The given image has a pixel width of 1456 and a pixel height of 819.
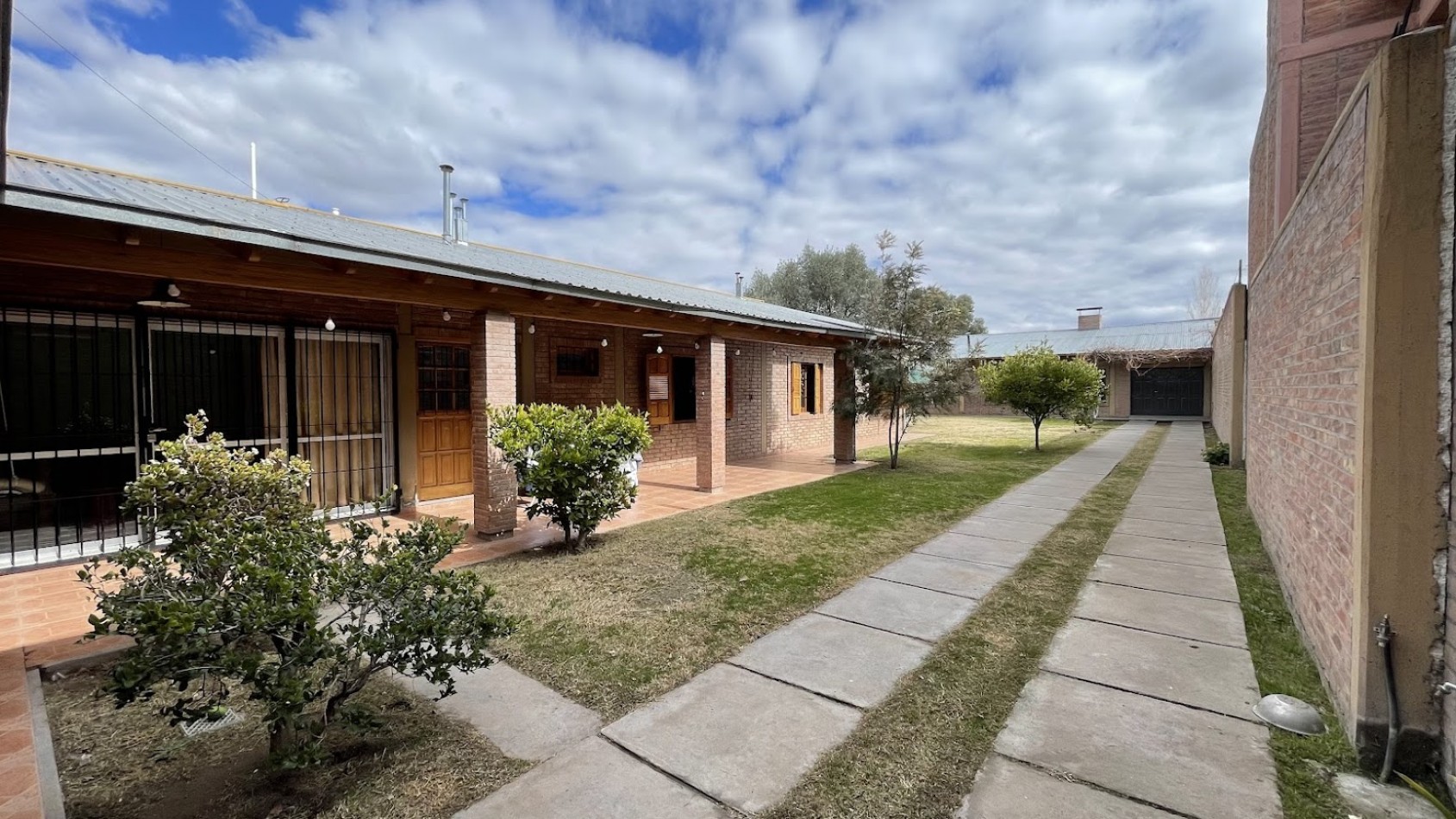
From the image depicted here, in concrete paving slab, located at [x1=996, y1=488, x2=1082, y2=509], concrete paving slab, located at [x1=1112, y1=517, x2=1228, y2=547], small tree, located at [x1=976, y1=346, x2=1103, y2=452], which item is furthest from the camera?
small tree, located at [x1=976, y1=346, x2=1103, y2=452]

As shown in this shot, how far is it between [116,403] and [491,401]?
351 cm

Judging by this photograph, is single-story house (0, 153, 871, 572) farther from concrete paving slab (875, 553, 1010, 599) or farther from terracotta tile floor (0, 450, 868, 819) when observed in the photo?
concrete paving slab (875, 553, 1010, 599)

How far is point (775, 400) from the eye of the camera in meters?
14.3

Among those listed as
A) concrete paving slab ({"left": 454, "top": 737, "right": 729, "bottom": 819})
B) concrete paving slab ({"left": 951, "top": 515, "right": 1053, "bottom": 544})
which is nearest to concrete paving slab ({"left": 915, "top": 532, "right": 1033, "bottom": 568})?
concrete paving slab ({"left": 951, "top": 515, "right": 1053, "bottom": 544})

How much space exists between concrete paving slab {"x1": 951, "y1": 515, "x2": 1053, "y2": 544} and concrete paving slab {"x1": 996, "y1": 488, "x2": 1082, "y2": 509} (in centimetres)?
129

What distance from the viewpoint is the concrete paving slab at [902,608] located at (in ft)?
13.0

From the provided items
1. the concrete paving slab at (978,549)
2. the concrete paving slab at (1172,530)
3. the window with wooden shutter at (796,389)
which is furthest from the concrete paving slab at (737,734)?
the window with wooden shutter at (796,389)

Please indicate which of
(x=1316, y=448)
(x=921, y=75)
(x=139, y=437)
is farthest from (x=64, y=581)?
(x=921, y=75)

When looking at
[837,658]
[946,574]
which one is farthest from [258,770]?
[946,574]

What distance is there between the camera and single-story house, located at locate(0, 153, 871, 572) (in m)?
4.12

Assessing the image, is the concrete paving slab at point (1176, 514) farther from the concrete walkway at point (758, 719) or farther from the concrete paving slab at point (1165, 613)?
the concrete walkway at point (758, 719)

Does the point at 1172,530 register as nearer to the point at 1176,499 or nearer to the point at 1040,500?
the point at 1040,500

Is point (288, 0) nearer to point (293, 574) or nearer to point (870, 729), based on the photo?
point (293, 574)

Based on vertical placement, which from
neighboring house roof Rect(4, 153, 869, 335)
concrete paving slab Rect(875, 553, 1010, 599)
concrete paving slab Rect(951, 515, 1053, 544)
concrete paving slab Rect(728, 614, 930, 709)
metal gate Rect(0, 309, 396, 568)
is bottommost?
concrete paving slab Rect(728, 614, 930, 709)
